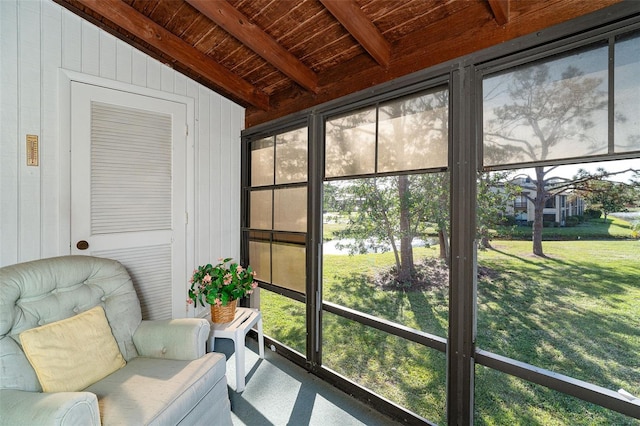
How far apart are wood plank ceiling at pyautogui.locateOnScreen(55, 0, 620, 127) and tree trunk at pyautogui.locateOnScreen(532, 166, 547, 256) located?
0.85 m

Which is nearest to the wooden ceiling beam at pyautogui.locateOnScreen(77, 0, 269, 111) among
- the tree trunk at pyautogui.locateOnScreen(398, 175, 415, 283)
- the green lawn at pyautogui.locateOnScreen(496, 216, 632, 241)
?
the tree trunk at pyautogui.locateOnScreen(398, 175, 415, 283)

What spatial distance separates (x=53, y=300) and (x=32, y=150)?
124cm

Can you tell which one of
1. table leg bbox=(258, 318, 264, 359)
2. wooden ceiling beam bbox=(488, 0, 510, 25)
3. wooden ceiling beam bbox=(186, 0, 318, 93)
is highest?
wooden ceiling beam bbox=(186, 0, 318, 93)

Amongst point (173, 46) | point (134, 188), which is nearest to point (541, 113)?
point (173, 46)

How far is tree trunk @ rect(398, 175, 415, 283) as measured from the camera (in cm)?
287

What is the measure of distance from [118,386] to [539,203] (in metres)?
2.78

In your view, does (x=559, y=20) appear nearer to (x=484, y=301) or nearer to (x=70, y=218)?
(x=484, y=301)

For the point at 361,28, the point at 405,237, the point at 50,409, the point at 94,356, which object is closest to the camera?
the point at 50,409

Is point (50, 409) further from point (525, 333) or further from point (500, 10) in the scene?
point (525, 333)

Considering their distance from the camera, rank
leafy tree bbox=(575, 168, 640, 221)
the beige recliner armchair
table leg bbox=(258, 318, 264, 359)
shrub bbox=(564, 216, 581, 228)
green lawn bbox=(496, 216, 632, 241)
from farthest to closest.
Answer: table leg bbox=(258, 318, 264, 359) → shrub bbox=(564, 216, 581, 228) → green lawn bbox=(496, 216, 632, 241) → leafy tree bbox=(575, 168, 640, 221) → the beige recliner armchair

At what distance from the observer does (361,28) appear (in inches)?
65.8

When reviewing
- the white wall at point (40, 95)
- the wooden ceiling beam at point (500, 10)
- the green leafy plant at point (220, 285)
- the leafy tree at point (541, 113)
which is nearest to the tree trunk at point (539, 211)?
the leafy tree at point (541, 113)

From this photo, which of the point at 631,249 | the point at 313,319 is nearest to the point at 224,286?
the point at 313,319

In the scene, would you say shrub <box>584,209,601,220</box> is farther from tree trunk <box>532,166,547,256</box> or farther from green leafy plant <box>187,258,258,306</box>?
green leafy plant <box>187,258,258,306</box>
